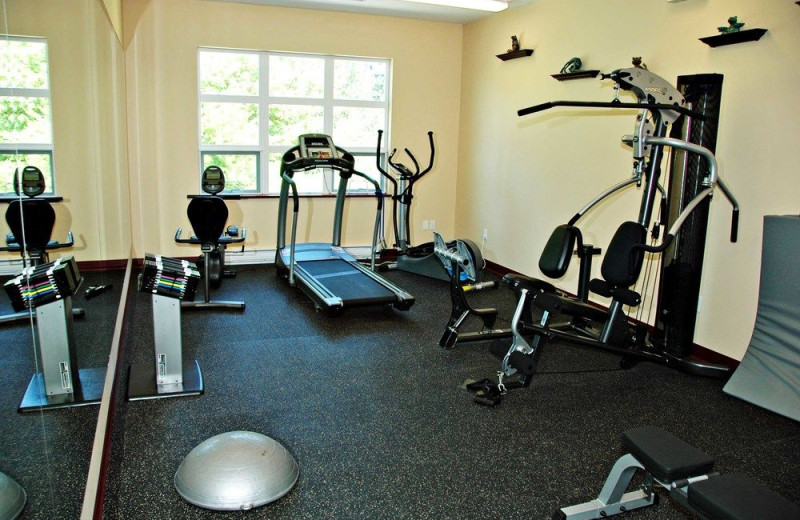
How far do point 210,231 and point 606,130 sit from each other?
327cm

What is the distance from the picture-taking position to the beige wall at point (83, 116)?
2.20m

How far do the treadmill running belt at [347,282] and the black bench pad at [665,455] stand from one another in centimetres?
294

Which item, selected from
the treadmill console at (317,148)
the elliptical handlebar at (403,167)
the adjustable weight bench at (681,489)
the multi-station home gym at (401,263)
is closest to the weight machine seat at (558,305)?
the multi-station home gym at (401,263)

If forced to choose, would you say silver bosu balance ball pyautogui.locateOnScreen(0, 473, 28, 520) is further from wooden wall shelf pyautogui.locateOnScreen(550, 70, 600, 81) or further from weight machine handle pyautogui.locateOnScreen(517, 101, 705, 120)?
wooden wall shelf pyautogui.locateOnScreen(550, 70, 600, 81)

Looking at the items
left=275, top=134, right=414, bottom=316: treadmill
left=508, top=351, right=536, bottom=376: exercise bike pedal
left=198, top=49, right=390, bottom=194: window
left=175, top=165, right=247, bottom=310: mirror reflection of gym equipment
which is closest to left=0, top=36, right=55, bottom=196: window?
left=508, top=351, right=536, bottom=376: exercise bike pedal

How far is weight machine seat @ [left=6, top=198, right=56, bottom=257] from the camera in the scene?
A: 1754 millimetres

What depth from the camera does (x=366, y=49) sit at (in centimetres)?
663

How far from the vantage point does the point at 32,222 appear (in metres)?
1.95

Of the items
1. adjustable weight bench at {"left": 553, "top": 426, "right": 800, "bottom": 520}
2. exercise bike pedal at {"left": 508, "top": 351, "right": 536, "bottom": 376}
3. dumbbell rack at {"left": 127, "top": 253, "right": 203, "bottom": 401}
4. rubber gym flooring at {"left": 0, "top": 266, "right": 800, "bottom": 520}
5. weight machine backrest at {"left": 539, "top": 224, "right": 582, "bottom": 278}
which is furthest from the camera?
weight machine backrest at {"left": 539, "top": 224, "right": 582, "bottom": 278}

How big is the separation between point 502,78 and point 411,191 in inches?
61.1

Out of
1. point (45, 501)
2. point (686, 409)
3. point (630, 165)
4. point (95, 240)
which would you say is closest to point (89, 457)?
point (45, 501)

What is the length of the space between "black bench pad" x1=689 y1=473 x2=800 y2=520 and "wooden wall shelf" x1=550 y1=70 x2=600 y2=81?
155 inches

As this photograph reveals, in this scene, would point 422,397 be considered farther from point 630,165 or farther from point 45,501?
point 630,165

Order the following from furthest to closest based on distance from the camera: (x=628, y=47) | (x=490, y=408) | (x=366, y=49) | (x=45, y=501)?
(x=366, y=49) < (x=628, y=47) < (x=490, y=408) < (x=45, y=501)
